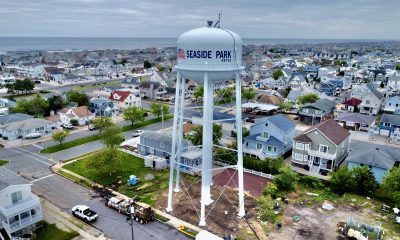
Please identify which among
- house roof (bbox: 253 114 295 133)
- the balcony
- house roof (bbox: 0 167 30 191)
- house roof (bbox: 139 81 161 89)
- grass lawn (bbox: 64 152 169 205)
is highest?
house roof (bbox: 139 81 161 89)

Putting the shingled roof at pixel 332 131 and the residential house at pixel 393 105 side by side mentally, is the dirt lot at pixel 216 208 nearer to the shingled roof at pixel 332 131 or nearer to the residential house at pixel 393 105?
the shingled roof at pixel 332 131

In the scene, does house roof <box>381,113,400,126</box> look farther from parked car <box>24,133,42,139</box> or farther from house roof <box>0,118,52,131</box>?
parked car <box>24,133,42,139</box>

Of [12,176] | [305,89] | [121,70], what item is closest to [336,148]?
[12,176]

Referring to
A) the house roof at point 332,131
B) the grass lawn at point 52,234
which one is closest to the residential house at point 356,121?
the house roof at point 332,131

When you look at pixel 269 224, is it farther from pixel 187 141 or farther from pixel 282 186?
pixel 187 141

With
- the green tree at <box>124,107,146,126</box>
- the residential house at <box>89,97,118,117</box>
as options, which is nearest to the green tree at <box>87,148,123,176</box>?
the green tree at <box>124,107,146,126</box>

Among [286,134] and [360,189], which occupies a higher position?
[286,134]

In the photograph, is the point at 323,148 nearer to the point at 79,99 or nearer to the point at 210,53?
the point at 210,53
